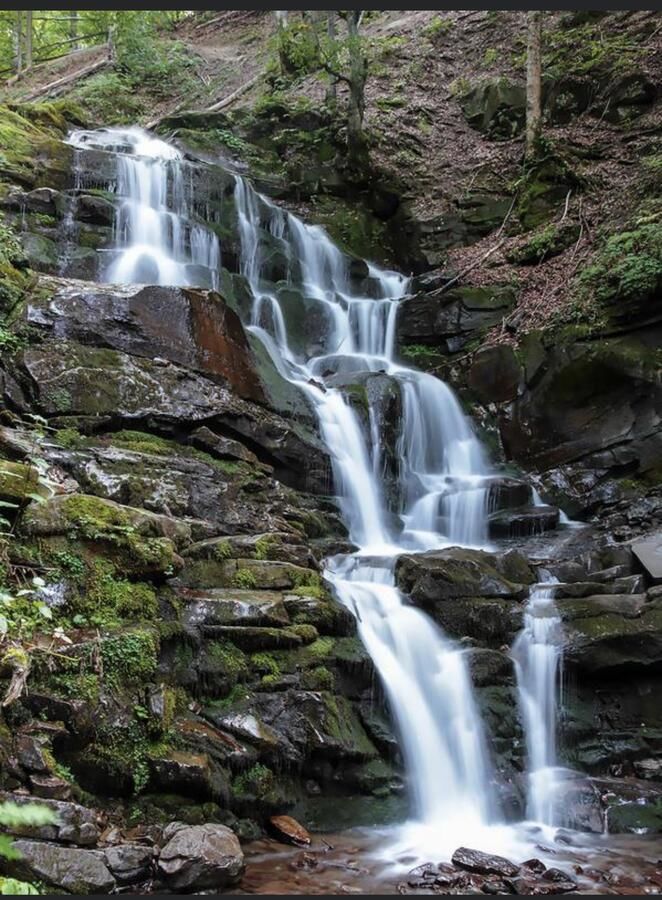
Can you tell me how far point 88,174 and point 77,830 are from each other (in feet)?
44.8

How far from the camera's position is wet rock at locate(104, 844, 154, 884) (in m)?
4.18

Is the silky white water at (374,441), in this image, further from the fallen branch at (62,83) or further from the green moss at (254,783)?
the fallen branch at (62,83)

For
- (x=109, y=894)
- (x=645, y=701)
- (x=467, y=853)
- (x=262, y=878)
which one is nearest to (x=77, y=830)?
(x=109, y=894)

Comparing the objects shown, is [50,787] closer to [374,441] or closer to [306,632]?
[306,632]

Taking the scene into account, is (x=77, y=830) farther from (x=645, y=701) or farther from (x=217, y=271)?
(x=217, y=271)

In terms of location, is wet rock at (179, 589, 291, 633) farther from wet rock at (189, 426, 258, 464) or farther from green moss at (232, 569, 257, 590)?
wet rock at (189, 426, 258, 464)

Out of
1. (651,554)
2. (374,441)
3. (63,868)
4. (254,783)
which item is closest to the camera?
(63,868)

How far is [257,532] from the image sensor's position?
826cm

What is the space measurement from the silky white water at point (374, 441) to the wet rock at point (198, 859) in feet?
5.36

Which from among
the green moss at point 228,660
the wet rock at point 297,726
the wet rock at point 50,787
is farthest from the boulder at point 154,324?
the wet rock at point 50,787

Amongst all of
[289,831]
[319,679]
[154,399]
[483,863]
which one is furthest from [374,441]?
[483,863]

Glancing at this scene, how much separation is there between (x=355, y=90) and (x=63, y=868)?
17.7 m

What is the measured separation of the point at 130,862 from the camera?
425cm

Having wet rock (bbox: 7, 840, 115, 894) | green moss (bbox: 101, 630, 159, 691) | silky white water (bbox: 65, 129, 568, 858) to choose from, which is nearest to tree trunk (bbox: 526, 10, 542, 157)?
silky white water (bbox: 65, 129, 568, 858)
